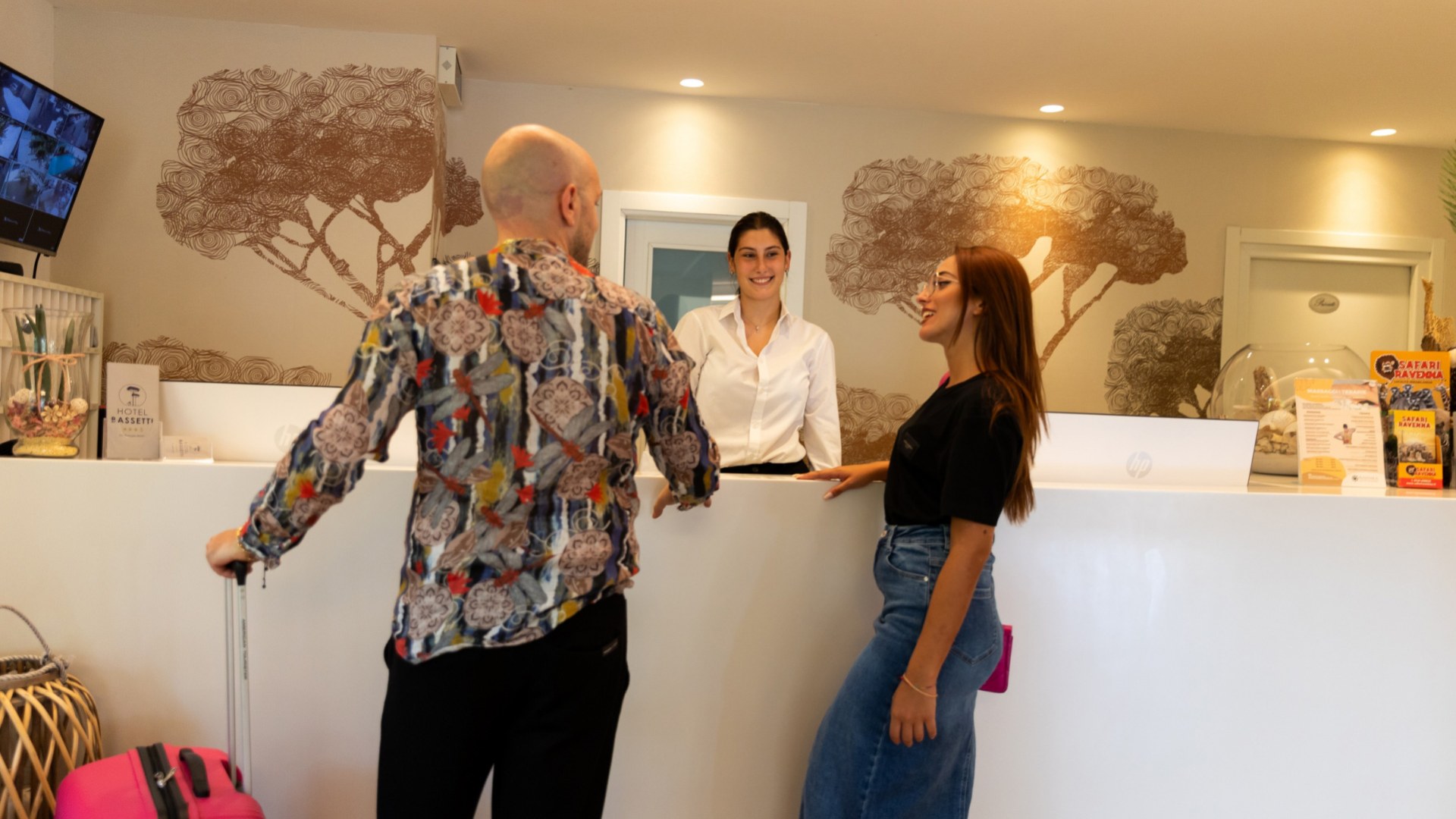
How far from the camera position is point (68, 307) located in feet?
11.0

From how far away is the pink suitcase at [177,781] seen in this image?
1.38 meters

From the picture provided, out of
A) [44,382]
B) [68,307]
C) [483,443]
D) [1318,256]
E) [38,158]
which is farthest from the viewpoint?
[1318,256]

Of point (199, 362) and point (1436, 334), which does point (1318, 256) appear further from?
point (199, 362)

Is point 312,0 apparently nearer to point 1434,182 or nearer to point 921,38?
point 921,38

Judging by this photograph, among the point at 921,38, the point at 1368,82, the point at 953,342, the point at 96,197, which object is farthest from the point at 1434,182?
the point at 96,197

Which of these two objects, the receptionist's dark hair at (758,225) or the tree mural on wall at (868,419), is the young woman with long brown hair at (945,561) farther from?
the tree mural on wall at (868,419)

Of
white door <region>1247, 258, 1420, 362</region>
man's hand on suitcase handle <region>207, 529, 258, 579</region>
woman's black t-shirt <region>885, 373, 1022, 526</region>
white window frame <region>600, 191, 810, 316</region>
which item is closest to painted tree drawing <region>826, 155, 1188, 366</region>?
white window frame <region>600, 191, 810, 316</region>

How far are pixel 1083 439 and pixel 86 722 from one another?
6.12 feet

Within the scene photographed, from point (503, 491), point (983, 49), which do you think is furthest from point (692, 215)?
point (503, 491)

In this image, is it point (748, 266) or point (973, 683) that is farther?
point (748, 266)

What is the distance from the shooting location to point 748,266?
252cm

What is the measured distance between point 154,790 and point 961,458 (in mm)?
1265

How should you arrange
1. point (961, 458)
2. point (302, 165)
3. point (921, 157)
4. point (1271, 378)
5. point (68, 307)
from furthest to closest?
point (921, 157) → point (302, 165) → point (68, 307) → point (1271, 378) → point (961, 458)

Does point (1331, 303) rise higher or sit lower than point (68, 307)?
higher
